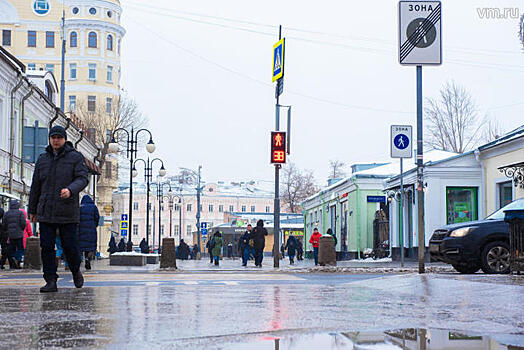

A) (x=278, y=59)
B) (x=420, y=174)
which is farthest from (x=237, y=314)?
(x=278, y=59)

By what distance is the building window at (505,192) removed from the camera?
30828mm

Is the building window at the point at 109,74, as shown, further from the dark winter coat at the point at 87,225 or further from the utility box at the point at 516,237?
the utility box at the point at 516,237

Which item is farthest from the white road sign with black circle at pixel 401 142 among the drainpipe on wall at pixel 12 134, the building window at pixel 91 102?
the building window at pixel 91 102

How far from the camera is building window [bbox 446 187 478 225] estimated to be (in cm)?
3366

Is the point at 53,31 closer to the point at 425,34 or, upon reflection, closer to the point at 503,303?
the point at 425,34

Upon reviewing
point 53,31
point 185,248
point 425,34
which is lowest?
point 185,248

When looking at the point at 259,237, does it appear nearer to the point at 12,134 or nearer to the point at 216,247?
the point at 216,247

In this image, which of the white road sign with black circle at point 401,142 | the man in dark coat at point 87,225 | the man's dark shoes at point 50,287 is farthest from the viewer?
the white road sign with black circle at point 401,142

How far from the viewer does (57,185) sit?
9.53m

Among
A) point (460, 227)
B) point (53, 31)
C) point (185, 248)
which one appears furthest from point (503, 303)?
point (53, 31)

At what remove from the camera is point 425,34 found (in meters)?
13.8

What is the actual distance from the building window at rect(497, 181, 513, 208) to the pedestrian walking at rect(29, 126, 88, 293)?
23.8 m

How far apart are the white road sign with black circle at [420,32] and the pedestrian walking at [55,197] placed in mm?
6316

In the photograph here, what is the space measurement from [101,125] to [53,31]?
22.9 meters
